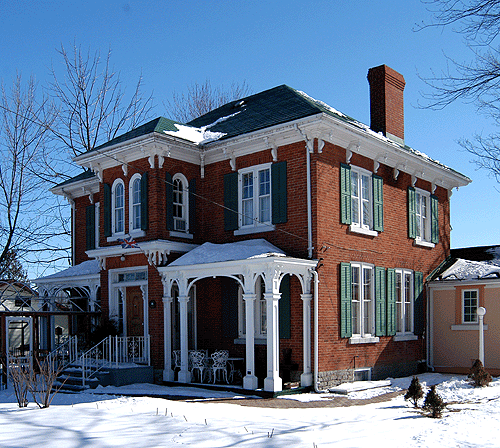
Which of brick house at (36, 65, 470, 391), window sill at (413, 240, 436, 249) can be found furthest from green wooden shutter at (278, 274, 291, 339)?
window sill at (413, 240, 436, 249)

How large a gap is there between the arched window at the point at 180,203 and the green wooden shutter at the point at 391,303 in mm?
5908

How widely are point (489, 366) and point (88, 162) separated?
1307 centimetres

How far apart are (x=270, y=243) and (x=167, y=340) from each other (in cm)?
363

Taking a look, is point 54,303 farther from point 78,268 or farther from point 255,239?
point 255,239

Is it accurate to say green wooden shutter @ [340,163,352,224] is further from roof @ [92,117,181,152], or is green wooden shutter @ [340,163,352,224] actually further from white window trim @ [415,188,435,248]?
roof @ [92,117,181,152]

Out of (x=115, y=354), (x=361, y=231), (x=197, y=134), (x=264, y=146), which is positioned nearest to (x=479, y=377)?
(x=361, y=231)

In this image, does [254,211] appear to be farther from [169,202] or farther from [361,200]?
[361,200]

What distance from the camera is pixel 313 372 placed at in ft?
47.6

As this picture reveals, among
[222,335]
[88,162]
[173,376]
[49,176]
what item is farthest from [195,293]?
[49,176]

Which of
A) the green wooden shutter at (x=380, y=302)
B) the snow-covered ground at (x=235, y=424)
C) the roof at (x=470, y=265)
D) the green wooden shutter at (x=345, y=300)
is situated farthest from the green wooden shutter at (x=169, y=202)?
the roof at (x=470, y=265)

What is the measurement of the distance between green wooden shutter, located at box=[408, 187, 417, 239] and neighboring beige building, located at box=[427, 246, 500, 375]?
177 centimetres

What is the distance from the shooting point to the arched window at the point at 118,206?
17.6 metres

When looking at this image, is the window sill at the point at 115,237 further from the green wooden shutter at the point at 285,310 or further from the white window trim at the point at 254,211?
the green wooden shutter at the point at 285,310

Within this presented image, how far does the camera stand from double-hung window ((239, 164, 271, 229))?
1616 cm
